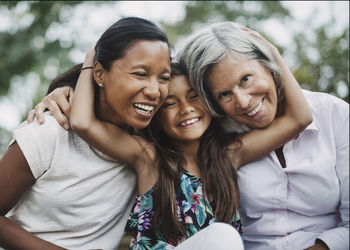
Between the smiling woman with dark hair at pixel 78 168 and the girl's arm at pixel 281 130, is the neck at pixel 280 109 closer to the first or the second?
the girl's arm at pixel 281 130

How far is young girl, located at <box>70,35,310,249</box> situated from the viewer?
218 centimetres

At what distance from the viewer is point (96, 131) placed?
213 centimetres

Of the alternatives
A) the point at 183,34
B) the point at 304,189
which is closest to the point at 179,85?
the point at 304,189

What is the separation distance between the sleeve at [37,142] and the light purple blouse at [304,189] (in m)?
1.13

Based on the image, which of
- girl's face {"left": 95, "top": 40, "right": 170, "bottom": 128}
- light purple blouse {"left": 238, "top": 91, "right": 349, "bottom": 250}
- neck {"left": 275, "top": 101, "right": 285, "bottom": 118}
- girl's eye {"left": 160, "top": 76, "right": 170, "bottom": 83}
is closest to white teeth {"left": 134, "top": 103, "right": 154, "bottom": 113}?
girl's face {"left": 95, "top": 40, "right": 170, "bottom": 128}

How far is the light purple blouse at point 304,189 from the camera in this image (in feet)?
7.68

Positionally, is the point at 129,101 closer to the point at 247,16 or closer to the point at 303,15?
the point at 303,15

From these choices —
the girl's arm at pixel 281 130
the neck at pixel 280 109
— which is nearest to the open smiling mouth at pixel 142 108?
the girl's arm at pixel 281 130

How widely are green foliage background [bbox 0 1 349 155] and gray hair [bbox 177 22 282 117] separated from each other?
341 centimetres

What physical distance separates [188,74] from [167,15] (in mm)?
8042

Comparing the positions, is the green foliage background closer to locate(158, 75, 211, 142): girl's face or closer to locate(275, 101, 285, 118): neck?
locate(275, 101, 285, 118): neck

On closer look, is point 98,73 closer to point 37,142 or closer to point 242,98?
point 37,142

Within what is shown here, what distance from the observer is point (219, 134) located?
2580 mm

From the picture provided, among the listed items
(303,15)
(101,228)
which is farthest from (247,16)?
(101,228)
